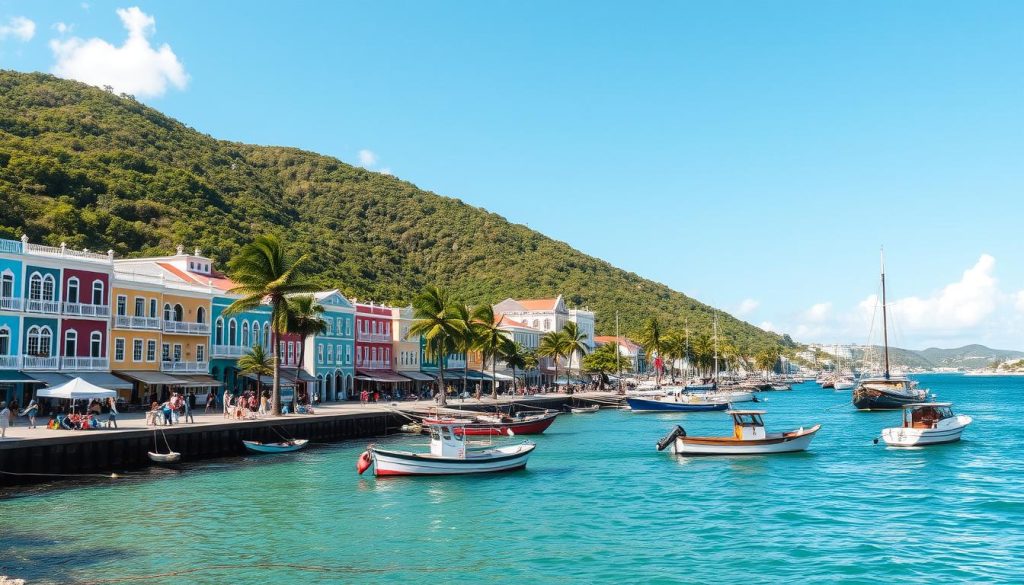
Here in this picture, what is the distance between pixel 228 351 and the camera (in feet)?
208

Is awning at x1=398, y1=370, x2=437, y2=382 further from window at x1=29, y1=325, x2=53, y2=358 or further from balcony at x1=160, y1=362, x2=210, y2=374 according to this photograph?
window at x1=29, y1=325, x2=53, y2=358

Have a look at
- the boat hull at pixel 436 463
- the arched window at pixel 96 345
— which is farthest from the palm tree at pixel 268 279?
the boat hull at pixel 436 463

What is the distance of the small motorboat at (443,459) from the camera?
1528 inches

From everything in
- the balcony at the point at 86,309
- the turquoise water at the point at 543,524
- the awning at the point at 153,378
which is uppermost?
the balcony at the point at 86,309

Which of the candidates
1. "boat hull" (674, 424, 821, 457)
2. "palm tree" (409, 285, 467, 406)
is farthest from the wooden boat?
"palm tree" (409, 285, 467, 406)

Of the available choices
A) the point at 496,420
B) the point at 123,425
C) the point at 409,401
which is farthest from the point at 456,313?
the point at 123,425

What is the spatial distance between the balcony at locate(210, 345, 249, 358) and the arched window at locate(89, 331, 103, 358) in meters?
10.7

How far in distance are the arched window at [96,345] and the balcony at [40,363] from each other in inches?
105

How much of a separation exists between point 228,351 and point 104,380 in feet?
45.7

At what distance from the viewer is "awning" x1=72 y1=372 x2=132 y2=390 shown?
160ft

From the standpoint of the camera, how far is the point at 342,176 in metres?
193

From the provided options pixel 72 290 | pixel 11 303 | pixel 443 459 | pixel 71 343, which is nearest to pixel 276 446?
pixel 443 459

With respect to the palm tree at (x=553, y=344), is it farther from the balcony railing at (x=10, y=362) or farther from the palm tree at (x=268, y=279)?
the balcony railing at (x=10, y=362)

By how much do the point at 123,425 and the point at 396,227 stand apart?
139 metres
